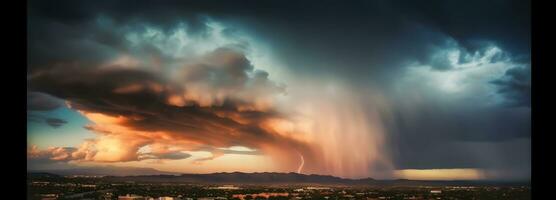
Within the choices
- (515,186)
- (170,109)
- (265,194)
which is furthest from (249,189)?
(515,186)
